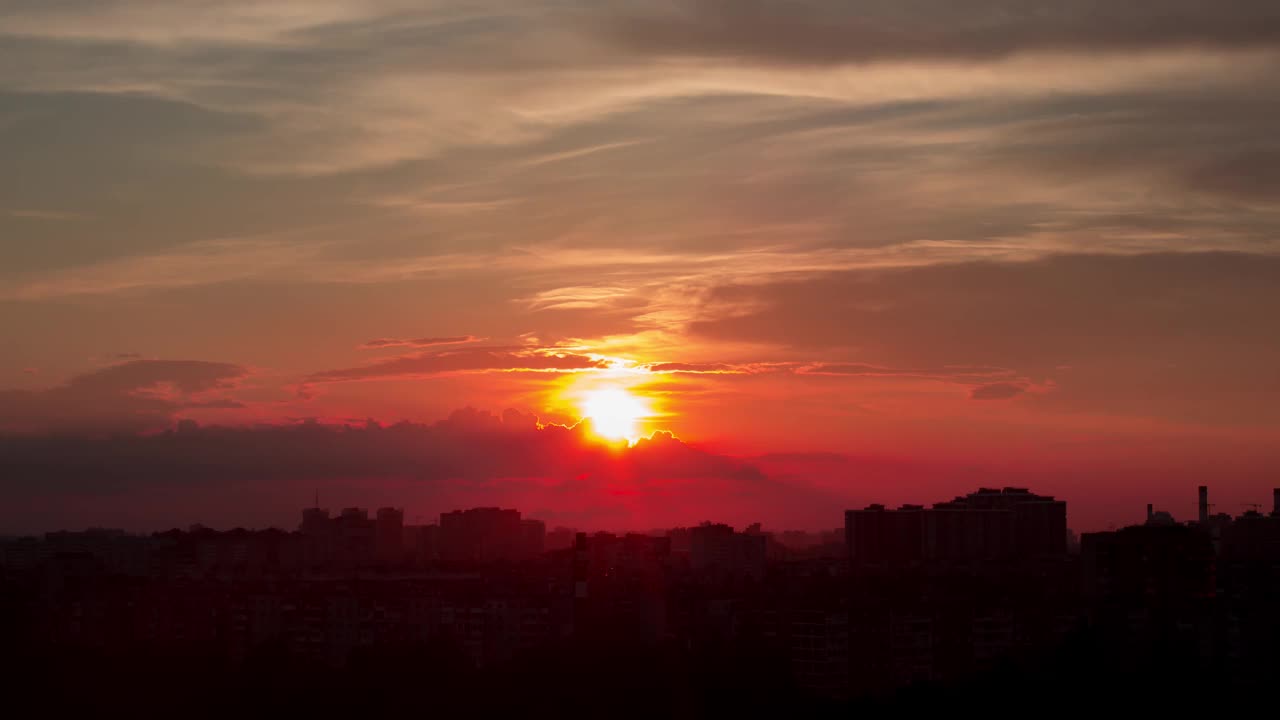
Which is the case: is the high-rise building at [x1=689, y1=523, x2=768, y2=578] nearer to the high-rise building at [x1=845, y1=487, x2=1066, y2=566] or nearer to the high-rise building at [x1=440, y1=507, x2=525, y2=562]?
the high-rise building at [x1=845, y1=487, x2=1066, y2=566]

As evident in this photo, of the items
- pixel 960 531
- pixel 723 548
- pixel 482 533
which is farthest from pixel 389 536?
pixel 960 531

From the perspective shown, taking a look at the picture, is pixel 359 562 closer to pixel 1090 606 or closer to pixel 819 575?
pixel 819 575

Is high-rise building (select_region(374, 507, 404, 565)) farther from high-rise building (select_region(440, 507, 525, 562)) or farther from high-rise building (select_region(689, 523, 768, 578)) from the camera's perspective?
high-rise building (select_region(689, 523, 768, 578))

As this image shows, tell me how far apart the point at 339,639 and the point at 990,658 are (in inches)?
866

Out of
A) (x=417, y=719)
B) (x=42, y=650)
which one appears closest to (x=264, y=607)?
(x=42, y=650)

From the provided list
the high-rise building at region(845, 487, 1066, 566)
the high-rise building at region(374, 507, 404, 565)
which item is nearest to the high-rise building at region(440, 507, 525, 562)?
the high-rise building at region(374, 507, 404, 565)

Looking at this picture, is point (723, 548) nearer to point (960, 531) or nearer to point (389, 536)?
point (960, 531)

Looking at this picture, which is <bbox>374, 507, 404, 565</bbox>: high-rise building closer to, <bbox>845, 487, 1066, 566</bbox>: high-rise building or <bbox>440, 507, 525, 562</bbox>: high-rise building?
<bbox>440, 507, 525, 562</bbox>: high-rise building

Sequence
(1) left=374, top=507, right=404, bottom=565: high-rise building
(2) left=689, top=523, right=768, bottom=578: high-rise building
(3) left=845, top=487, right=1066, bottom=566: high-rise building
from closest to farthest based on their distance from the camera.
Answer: (3) left=845, top=487, right=1066, bottom=566: high-rise building, (2) left=689, top=523, right=768, bottom=578: high-rise building, (1) left=374, top=507, right=404, bottom=565: high-rise building

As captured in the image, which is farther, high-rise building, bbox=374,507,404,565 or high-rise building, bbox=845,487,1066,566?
high-rise building, bbox=374,507,404,565

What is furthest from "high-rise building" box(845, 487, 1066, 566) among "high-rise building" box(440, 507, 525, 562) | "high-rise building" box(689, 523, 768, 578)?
"high-rise building" box(440, 507, 525, 562)

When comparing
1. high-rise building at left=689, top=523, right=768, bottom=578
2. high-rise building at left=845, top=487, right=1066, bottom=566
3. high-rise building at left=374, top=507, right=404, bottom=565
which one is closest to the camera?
high-rise building at left=845, top=487, right=1066, bottom=566

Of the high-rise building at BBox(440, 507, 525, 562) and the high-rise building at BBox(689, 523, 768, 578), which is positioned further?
the high-rise building at BBox(440, 507, 525, 562)

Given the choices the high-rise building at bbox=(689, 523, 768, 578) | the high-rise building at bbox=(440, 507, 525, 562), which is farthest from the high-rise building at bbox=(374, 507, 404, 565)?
the high-rise building at bbox=(689, 523, 768, 578)
